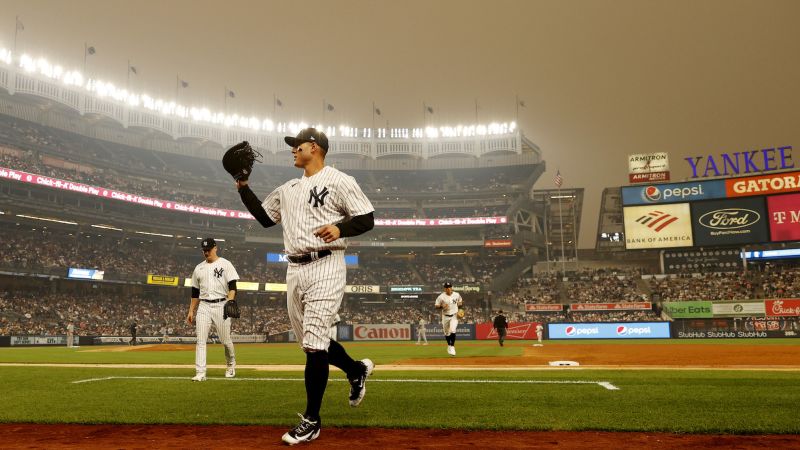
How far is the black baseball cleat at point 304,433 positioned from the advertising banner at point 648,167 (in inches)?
1919

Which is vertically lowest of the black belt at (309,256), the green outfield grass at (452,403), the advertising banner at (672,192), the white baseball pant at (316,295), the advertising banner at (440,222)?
the green outfield grass at (452,403)

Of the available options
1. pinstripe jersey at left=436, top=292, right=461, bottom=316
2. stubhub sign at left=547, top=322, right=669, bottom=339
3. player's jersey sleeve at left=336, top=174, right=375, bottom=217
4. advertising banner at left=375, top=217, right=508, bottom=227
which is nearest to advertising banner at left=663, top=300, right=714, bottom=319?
stubhub sign at left=547, top=322, right=669, bottom=339

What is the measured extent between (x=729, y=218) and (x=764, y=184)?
3221 mm

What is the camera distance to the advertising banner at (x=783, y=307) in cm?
3528

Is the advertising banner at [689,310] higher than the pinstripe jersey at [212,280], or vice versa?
the pinstripe jersey at [212,280]

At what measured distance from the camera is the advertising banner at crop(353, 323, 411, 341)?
3909 centimetres

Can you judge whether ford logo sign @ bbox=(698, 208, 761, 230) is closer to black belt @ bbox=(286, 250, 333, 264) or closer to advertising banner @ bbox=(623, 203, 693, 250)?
advertising banner @ bbox=(623, 203, 693, 250)

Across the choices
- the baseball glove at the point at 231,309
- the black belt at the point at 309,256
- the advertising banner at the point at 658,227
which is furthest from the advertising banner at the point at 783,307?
the black belt at the point at 309,256

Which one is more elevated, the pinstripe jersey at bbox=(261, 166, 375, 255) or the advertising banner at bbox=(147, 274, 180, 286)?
the advertising banner at bbox=(147, 274, 180, 286)

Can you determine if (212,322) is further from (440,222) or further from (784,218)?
(440,222)

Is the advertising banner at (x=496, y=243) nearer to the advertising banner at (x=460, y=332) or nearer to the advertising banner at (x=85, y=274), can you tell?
the advertising banner at (x=460, y=332)

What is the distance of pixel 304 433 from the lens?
414 cm

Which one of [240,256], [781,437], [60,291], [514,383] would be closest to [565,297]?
[240,256]

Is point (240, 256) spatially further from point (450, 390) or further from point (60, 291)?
point (450, 390)
